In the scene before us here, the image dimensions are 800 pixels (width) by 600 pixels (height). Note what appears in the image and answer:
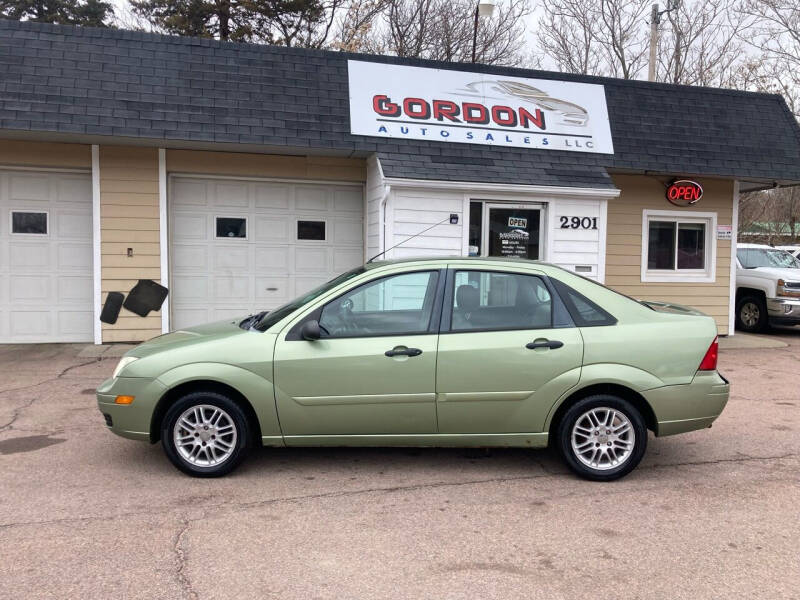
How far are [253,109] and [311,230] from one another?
220 centimetres

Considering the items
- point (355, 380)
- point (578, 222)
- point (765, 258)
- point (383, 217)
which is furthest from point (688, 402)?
point (765, 258)

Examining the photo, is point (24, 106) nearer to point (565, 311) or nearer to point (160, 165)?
point (160, 165)

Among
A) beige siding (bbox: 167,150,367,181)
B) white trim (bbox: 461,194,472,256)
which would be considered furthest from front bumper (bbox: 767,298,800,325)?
beige siding (bbox: 167,150,367,181)

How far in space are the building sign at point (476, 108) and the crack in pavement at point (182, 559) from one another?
276 inches

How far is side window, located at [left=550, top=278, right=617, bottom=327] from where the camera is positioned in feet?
15.9

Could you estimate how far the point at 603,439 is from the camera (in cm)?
482

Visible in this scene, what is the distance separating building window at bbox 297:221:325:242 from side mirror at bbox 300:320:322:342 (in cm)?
644

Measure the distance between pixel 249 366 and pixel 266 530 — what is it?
1.17 m

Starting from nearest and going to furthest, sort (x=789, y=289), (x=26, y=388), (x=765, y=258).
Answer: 1. (x=26, y=388)
2. (x=789, y=289)
3. (x=765, y=258)

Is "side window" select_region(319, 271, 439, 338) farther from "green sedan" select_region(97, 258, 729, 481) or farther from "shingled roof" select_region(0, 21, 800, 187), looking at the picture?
"shingled roof" select_region(0, 21, 800, 187)

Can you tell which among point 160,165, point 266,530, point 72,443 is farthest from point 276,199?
point 266,530

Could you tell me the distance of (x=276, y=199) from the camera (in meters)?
10.7

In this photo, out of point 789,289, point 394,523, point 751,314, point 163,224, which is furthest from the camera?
point 751,314

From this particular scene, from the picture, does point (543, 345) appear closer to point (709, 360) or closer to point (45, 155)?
point (709, 360)
